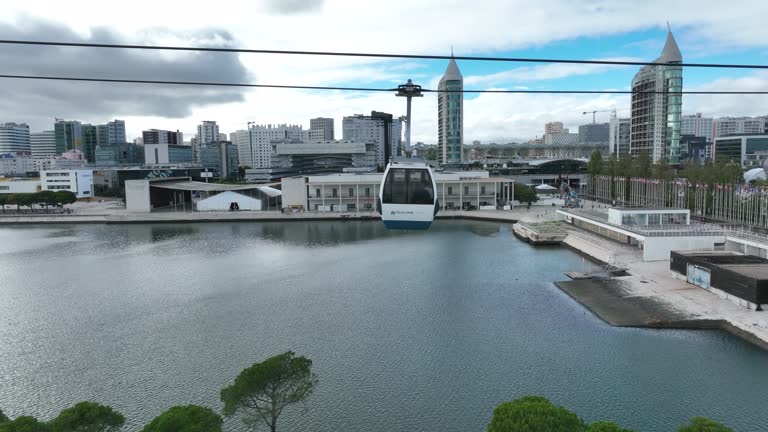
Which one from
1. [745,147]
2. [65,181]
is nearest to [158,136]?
[65,181]

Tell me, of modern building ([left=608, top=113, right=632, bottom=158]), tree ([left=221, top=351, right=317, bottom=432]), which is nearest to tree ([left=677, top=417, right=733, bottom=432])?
tree ([left=221, top=351, right=317, bottom=432])

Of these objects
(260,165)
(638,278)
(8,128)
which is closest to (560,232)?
(638,278)

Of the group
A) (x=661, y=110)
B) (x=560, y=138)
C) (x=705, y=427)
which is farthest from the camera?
(x=560, y=138)

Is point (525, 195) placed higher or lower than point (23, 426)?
higher

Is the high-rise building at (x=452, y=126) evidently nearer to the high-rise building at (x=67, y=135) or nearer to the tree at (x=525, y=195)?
the tree at (x=525, y=195)

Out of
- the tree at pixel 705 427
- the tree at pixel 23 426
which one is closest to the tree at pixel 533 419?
the tree at pixel 705 427

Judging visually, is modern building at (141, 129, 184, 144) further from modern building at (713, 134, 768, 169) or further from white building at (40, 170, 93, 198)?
modern building at (713, 134, 768, 169)

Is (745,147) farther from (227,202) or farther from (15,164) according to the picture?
(15,164)
